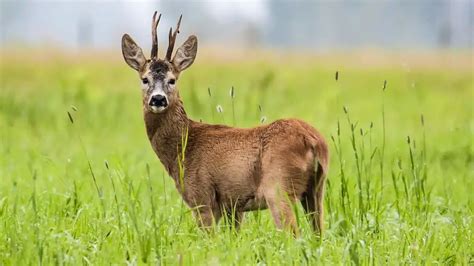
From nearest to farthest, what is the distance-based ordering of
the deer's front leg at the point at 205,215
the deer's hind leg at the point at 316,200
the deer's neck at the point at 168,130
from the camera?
1. the deer's hind leg at the point at 316,200
2. the deer's front leg at the point at 205,215
3. the deer's neck at the point at 168,130

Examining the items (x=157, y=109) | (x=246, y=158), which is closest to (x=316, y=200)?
(x=246, y=158)

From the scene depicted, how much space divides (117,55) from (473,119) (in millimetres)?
16670

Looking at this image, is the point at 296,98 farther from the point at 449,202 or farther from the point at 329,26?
the point at 329,26

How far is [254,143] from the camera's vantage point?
5746 mm

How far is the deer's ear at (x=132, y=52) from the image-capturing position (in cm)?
654

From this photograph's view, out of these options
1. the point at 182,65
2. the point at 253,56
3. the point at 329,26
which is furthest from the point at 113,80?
the point at 329,26

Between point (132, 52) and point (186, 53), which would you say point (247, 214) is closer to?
point (186, 53)

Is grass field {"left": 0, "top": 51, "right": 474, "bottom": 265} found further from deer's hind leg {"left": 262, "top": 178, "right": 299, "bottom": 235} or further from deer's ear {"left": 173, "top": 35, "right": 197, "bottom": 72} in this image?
deer's ear {"left": 173, "top": 35, "right": 197, "bottom": 72}

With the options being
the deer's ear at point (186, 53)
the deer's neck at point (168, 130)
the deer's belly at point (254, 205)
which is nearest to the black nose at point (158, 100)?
the deer's neck at point (168, 130)

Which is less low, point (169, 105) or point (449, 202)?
point (169, 105)

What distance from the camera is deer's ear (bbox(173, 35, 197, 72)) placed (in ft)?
21.5

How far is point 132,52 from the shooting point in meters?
6.58

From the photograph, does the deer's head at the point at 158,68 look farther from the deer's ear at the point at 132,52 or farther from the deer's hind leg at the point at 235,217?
the deer's hind leg at the point at 235,217

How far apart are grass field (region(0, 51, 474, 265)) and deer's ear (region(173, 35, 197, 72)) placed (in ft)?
1.44
